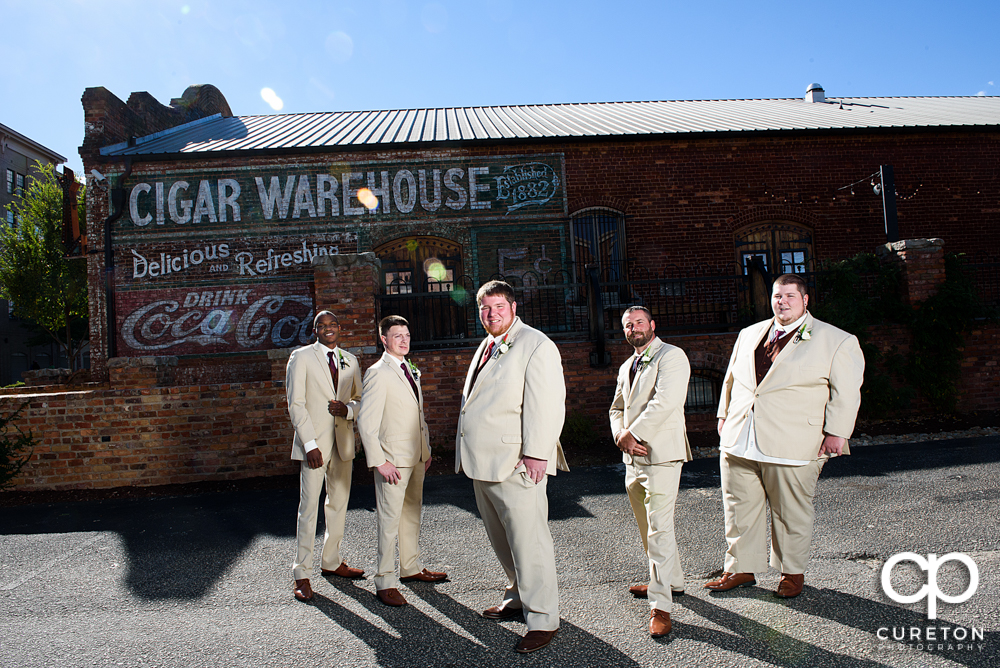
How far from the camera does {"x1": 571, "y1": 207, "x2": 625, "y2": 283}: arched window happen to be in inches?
472

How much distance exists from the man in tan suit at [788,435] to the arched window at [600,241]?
8.46 metres

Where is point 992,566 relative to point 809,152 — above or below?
below

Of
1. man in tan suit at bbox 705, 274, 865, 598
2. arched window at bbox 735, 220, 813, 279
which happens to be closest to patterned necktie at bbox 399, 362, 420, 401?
man in tan suit at bbox 705, 274, 865, 598

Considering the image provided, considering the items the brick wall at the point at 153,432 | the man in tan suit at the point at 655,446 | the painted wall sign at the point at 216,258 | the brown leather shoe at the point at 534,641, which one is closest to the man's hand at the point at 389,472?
the brown leather shoe at the point at 534,641

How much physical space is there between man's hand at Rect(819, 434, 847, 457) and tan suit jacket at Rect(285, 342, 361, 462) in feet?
10.2

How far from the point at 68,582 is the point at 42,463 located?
3.91m

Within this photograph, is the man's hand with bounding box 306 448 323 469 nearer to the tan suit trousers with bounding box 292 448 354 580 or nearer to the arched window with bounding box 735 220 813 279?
the tan suit trousers with bounding box 292 448 354 580

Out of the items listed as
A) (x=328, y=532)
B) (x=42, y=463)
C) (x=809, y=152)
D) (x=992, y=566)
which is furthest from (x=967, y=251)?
(x=42, y=463)

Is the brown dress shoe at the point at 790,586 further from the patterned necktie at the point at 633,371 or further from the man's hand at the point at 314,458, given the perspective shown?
the man's hand at the point at 314,458

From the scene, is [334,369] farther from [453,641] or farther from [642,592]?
[642,592]

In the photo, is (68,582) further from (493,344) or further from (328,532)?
(493,344)

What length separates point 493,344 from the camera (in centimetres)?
327

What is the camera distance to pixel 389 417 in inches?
148

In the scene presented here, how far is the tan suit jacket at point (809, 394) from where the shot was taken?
3391 millimetres
